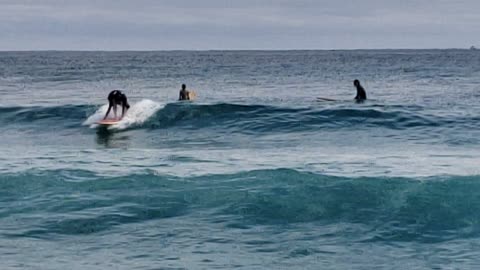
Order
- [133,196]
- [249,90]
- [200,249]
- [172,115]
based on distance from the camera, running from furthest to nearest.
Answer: [249,90] < [172,115] < [133,196] < [200,249]

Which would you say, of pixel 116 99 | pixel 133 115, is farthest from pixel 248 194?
pixel 133 115

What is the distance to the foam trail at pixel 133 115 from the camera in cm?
2961

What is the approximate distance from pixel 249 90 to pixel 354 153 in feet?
94.8

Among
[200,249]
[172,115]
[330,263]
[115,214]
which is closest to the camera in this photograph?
[330,263]

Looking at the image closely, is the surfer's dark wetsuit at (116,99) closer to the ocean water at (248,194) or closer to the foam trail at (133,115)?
the foam trail at (133,115)

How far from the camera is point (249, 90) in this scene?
50.8 m

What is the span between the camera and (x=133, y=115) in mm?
30891

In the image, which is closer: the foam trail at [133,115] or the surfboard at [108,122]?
the surfboard at [108,122]

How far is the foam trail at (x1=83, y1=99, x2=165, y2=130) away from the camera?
29.6 m

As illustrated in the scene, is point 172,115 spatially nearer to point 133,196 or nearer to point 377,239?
point 133,196

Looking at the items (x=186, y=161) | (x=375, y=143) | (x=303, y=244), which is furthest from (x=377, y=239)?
(x=375, y=143)

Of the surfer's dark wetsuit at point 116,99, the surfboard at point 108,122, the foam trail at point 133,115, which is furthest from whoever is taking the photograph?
the foam trail at point 133,115

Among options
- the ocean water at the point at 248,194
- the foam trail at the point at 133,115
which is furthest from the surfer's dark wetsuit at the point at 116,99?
the ocean water at the point at 248,194

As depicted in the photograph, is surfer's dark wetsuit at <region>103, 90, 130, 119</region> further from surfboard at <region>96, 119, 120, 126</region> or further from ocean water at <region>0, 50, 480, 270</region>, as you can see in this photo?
ocean water at <region>0, 50, 480, 270</region>
